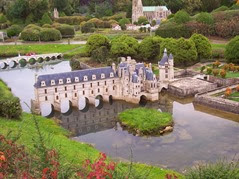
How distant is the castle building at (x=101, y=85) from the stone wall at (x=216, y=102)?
4999 millimetres

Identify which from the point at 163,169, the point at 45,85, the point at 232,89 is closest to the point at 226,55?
the point at 232,89

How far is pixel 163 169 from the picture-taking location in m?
23.3

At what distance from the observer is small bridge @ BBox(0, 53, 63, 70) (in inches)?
2476

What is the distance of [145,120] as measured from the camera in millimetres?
31875

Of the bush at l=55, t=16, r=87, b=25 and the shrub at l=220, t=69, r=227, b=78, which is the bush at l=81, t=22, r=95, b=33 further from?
the shrub at l=220, t=69, r=227, b=78

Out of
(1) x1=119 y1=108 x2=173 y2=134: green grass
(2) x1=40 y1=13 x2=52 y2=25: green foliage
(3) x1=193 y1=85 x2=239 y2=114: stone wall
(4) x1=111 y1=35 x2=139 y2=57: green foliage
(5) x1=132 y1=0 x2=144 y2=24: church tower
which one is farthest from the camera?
(5) x1=132 y1=0 x2=144 y2=24: church tower

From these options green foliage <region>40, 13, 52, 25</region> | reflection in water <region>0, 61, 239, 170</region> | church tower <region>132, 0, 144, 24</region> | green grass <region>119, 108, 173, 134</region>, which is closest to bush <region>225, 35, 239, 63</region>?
reflection in water <region>0, 61, 239, 170</region>

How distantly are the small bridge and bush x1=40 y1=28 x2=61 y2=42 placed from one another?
13469 millimetres

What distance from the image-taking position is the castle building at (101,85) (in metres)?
36.5

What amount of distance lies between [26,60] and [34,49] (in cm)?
826

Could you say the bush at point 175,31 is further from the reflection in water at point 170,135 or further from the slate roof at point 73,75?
the slate roof at point 73,75

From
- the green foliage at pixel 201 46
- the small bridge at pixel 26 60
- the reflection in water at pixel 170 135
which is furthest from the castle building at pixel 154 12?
the reflection in water at pixel 170 135

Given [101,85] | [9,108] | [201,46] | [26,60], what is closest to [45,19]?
[26,60]

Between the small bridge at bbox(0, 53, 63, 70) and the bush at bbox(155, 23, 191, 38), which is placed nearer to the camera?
the small bridge at bbox(0, 53, 63, 70)
